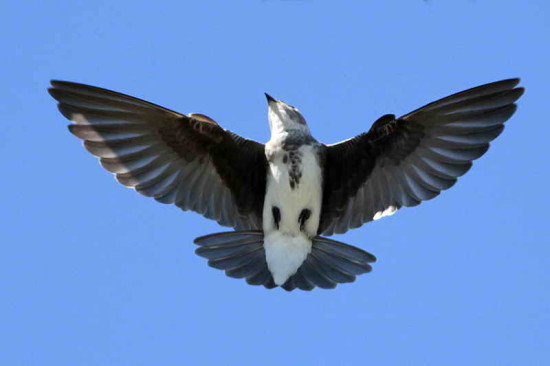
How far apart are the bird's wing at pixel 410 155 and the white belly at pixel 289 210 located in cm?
28

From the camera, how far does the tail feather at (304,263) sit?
31.1 feet

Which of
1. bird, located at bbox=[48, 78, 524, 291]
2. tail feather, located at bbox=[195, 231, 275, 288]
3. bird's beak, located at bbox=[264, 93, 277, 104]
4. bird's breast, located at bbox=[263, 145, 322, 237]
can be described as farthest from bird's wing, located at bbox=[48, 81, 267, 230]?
bird's beak, located at bbox=[264, 93, 277, 104]

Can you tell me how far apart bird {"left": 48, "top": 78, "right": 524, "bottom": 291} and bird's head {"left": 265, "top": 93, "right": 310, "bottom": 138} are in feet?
0.04

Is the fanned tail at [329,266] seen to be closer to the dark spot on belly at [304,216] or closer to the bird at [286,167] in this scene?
the bird at [286,167]

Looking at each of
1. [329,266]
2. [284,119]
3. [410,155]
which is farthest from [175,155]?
[410,155]

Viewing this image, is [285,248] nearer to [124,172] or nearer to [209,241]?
[209,241]

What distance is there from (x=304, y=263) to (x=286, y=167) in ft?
2.72

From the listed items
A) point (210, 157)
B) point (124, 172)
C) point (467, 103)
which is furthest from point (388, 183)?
point (124, 172)

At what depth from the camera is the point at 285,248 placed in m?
9.51

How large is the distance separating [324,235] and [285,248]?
551 mm

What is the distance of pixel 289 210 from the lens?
945 centimetres

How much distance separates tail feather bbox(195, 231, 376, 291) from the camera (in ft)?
31.1

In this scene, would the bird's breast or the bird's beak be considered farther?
the bird's beak

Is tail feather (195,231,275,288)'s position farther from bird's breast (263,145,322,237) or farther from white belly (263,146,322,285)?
bird's breast (263,145,322,237)
